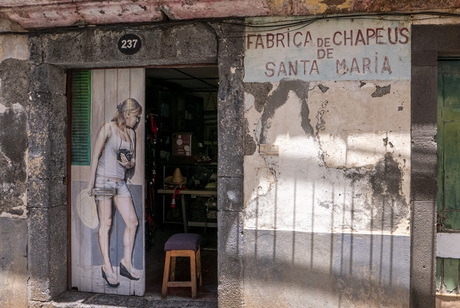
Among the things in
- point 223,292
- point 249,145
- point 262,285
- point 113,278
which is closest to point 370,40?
point 249,145

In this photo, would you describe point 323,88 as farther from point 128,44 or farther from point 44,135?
point 44,135

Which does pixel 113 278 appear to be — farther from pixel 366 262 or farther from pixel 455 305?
pixel 455 305

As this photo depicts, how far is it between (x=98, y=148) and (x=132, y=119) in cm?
51

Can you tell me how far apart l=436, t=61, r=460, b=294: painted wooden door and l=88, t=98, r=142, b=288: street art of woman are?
313cm

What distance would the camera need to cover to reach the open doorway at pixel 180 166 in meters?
5.45

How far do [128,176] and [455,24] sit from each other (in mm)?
3552

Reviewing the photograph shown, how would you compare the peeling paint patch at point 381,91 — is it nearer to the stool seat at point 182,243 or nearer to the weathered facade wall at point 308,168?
the weathered facade wall at point 308,168

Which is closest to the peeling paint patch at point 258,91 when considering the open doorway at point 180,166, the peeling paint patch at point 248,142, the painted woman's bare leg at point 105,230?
the peeling paint patch at point 248,142

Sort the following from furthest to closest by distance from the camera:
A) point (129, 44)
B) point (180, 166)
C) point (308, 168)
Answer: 1. point (180, 166)
2. point (129, 44)
3. point (308, 168)

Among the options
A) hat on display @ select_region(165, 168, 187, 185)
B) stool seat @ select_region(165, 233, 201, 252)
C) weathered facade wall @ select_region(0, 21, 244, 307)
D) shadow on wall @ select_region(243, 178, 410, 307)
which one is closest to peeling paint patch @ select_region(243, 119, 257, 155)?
shadow on wall @ select_region(243, 178, 410, 307)

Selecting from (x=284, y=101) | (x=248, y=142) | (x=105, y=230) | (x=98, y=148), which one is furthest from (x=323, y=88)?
(x=105, y=230)

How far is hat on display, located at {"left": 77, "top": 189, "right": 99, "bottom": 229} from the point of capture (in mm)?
4168

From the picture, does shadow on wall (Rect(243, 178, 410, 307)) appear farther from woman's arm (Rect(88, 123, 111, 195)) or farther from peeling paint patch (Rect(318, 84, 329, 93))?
woman's arm (Rect(88, 123, 111, 195))

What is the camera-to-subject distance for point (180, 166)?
289 inches
